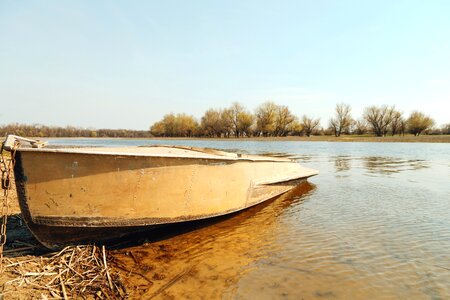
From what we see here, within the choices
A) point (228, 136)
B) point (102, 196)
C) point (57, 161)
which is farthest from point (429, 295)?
point (228, 136)

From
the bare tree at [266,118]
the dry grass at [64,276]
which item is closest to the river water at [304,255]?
the dry grass at [64,276]

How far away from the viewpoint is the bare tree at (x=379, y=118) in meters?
70.3

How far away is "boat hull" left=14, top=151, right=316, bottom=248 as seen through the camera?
3324mm

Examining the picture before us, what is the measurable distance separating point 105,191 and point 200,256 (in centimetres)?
165

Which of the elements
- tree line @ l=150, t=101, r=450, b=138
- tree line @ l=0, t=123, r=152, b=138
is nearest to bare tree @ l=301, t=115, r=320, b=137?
tree line @ l=150, t=101, r=450, b=138

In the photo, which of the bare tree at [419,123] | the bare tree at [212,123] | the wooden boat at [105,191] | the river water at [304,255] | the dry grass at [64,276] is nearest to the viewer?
the dry grass at [64,276]

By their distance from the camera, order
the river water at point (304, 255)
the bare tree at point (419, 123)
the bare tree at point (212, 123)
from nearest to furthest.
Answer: the river water at point (304, 255) → the bare tree at point (419, 123) → the bare tree at point (212, 123)

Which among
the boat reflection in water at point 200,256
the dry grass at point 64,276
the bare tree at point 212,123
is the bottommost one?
the boat reflection in water at point 200,256

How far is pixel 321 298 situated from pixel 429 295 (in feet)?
3.97

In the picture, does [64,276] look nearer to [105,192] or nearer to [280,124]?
[105,192]

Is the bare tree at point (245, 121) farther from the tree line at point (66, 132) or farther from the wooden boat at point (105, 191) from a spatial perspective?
the wooden boat at point (105, 191)

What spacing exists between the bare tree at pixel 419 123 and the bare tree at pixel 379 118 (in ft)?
17.0

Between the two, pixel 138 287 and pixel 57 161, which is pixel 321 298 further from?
pixel 57 161

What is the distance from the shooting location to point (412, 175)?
36.4 feet
